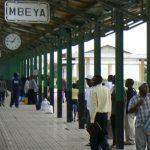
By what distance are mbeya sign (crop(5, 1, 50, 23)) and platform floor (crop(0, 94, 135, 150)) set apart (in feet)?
10.3

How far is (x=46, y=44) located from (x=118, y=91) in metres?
13.6

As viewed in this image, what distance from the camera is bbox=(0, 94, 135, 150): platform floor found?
13945 mm

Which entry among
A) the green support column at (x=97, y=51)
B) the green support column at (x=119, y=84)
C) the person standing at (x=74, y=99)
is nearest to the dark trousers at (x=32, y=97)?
the person standing at (x=74, y=99)

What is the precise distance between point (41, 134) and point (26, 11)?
14.7ft

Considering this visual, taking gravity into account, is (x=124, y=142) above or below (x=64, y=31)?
below

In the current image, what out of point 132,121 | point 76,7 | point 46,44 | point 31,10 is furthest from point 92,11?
point 46,44

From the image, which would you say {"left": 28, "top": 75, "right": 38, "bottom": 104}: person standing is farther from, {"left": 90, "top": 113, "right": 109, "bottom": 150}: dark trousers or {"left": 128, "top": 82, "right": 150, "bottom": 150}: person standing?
{"left": 128, "top": 82, "right": 150, "bottom": 150}: person standing

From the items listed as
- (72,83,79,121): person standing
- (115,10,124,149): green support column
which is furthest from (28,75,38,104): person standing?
(115,10,124,149): green support column

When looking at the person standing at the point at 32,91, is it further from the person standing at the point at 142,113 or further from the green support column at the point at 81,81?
the person standing at the point at 142,113

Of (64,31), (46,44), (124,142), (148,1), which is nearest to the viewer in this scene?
(148,1)

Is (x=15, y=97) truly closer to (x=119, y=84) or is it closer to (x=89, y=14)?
(x=89, y=14)

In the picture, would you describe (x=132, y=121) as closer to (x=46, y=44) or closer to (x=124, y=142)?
(x=124, y=142)

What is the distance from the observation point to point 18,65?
165ft

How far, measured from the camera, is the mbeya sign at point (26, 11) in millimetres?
13664
